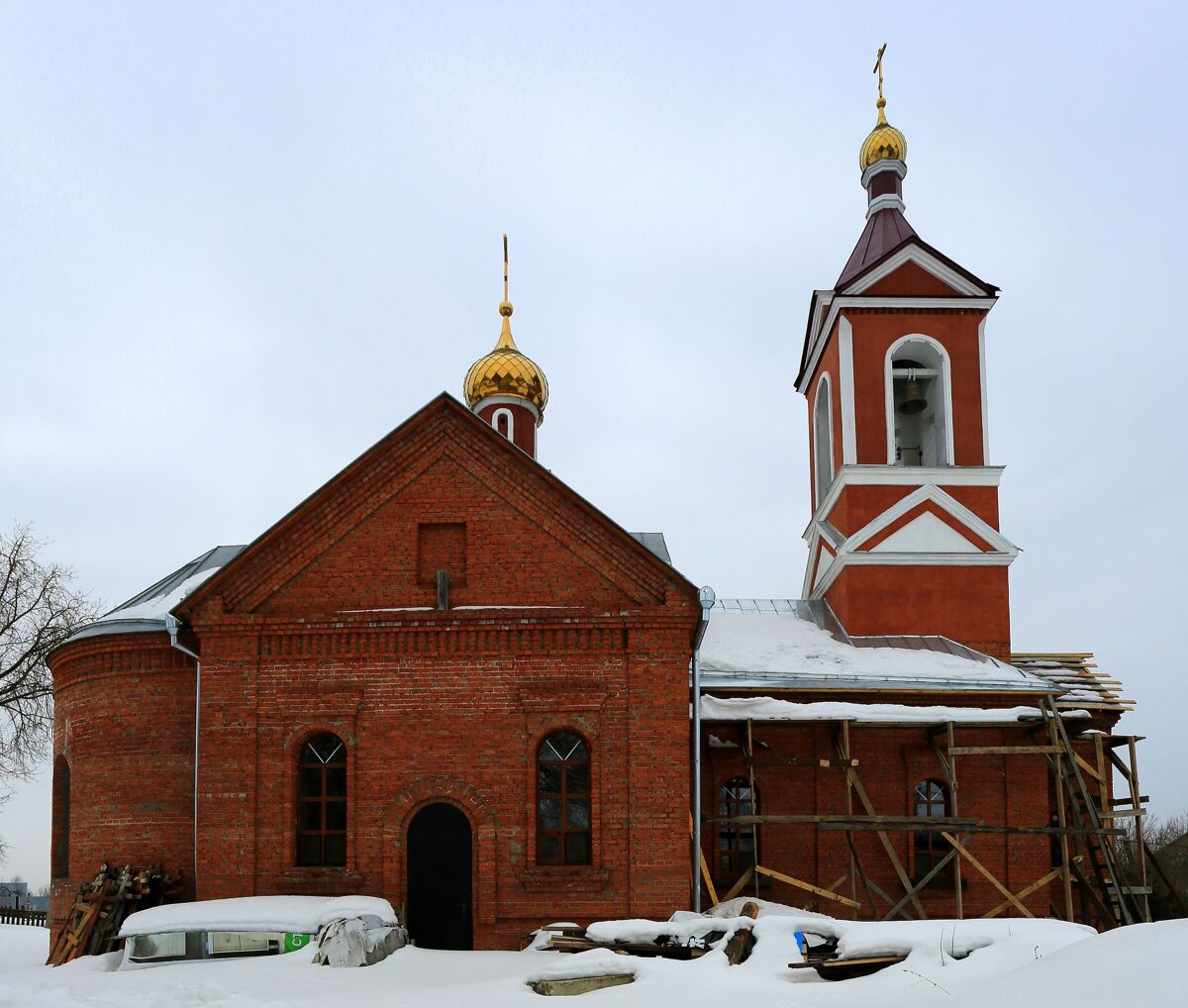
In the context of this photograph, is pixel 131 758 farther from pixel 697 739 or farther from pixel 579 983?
pixel 579 983

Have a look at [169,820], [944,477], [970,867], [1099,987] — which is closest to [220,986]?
[169,820]

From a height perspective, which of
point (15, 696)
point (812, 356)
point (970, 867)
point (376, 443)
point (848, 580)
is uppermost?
point (812, 356)

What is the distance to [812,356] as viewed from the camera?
20.6 meters

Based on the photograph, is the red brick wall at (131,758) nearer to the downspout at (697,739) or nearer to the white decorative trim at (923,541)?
the downspout at (697,739)

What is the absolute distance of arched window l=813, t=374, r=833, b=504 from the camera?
66.7 ft

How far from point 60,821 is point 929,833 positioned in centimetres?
1136

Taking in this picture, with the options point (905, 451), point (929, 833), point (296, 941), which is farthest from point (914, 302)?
point (296, 941)

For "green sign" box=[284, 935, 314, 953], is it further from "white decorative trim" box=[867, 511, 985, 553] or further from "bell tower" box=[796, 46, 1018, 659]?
"white decorative trim" box=[867, 511, 985, 553]

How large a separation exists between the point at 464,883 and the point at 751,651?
16.9 ft

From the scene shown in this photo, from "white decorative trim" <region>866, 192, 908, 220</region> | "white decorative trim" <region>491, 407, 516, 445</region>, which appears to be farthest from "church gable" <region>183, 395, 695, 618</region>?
"white decorative trim" <region>866, 192, 908, 220</region>

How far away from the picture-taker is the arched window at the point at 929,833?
16.1m

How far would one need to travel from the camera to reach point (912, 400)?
19344mm

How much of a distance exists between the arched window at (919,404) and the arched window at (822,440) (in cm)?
118

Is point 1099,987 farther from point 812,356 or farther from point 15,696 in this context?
point 15,696
